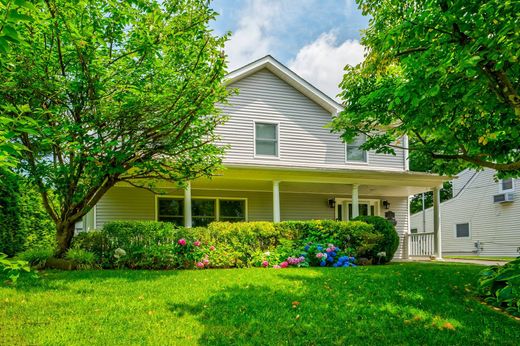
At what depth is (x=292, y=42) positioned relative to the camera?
1533cm

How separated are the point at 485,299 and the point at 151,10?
788cm

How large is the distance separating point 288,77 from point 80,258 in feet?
31.5

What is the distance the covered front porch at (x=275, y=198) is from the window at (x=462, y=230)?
27.7 ft

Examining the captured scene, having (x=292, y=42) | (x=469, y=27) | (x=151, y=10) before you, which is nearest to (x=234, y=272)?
(x=151, y=10)

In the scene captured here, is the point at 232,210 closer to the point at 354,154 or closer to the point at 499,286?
the point at 354,154

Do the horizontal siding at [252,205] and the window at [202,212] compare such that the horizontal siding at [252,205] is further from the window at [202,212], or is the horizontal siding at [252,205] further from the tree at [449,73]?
the tree at [449,73]

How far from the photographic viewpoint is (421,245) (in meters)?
15.9

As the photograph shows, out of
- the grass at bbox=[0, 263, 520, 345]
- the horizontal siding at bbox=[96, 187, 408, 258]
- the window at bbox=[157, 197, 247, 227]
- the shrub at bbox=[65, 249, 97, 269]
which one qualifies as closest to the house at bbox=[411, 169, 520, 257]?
the horizontal siding at bbox=[96, 187, 408, 258]

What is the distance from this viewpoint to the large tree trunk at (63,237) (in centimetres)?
912

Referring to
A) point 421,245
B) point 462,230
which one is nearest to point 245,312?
point 421,245

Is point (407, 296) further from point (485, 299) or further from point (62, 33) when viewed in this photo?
point (62, 33)

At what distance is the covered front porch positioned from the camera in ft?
A: 43.9

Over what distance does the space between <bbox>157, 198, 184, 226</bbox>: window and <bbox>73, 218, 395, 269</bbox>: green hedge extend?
13.3 ft

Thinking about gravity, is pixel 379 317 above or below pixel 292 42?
below
